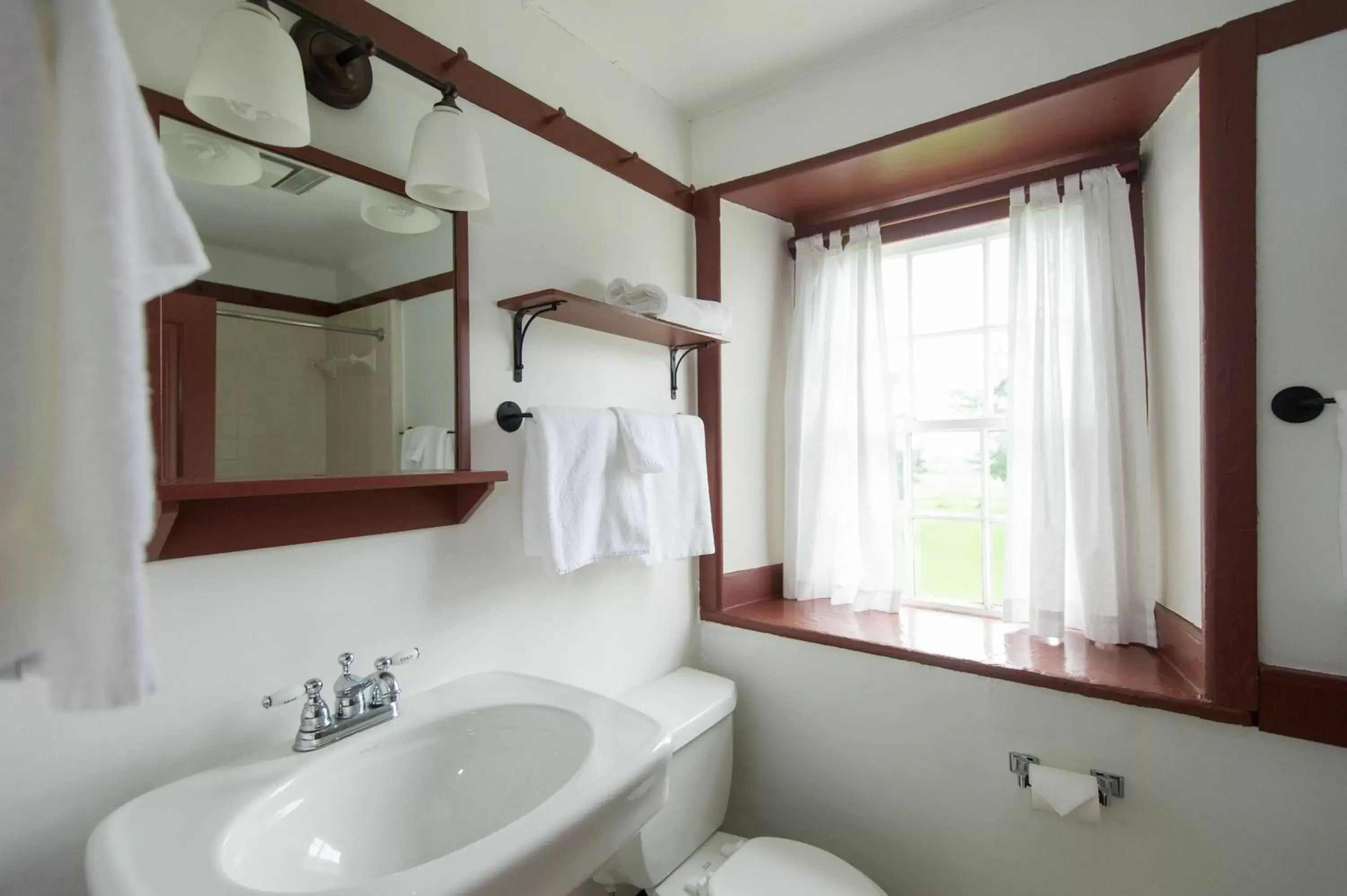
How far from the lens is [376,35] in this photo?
1.13 metres

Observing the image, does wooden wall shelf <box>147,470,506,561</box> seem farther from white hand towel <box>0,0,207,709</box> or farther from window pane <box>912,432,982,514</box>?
window pane <box>912,432,982,514</box>

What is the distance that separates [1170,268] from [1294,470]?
0.58 meters

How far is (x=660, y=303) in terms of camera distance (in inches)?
57.8

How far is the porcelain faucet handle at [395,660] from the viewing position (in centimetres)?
102

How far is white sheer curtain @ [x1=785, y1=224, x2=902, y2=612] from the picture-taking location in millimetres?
1847

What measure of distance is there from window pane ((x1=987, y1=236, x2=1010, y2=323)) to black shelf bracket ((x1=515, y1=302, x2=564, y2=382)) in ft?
4.45

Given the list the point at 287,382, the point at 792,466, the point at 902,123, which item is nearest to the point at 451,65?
the point at 287,382

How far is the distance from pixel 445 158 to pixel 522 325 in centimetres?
38

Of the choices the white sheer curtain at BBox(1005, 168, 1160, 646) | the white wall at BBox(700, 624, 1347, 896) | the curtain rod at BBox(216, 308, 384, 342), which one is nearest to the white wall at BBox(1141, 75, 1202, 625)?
the white sheer curtain at BBox(1005, 168, 1160, 646)

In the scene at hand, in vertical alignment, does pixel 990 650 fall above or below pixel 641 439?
below

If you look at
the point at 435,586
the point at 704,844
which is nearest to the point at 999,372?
the point at 704,844

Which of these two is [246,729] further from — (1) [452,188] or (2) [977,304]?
(2) [977,304]

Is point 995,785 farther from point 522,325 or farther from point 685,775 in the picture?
point 522,325

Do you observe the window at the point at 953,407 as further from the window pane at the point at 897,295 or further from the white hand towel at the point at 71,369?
the white hand towel at the point at 71,369
